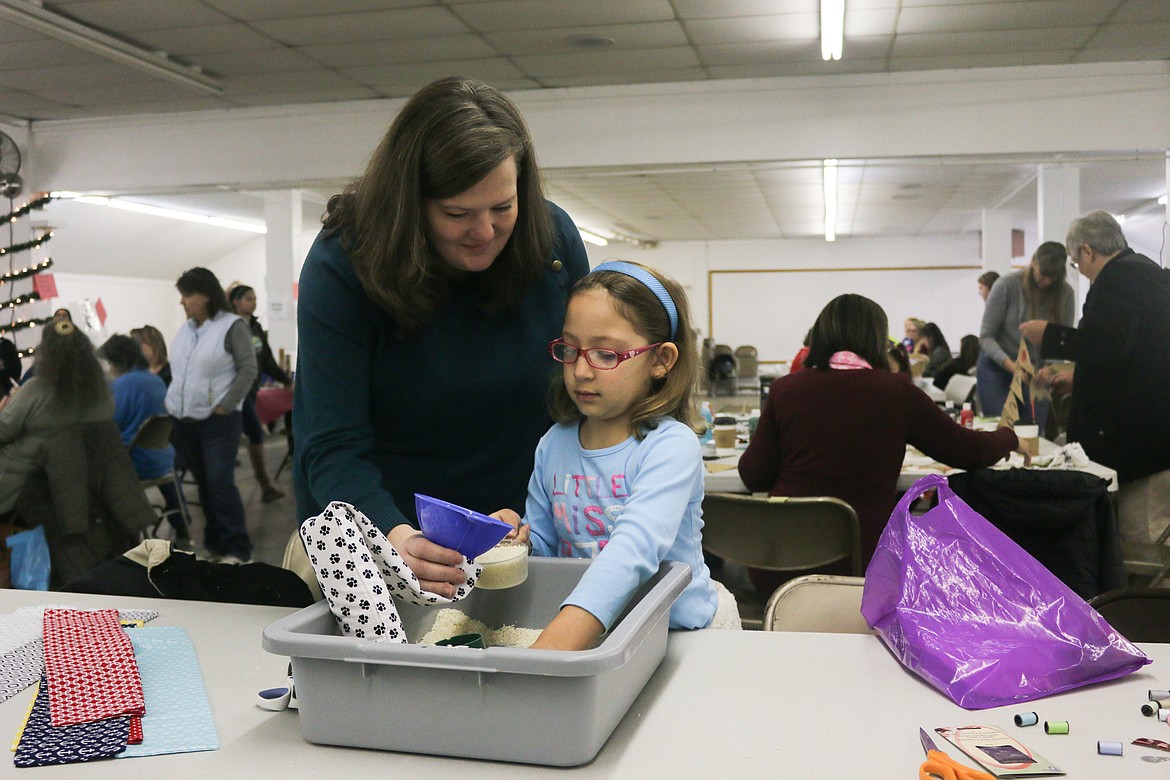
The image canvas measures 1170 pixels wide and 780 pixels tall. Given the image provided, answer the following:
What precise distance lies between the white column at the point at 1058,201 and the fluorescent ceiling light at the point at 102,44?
602 cm

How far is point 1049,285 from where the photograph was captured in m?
5.26

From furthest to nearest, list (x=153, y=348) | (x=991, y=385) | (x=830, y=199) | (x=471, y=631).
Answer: (x=830, y=199), (x=153, y=348), (x=991, y=385), (x=471, y=631)

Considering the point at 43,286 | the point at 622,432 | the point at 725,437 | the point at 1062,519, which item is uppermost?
the point at 43,286

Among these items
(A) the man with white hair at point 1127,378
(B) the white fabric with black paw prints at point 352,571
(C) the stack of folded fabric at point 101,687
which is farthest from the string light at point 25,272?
(B) the white fabric with black paw prints at point 352,571

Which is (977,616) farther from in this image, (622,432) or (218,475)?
(218,475)

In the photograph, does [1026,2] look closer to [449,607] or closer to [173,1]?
[173,1]

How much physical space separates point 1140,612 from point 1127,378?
2.09 m

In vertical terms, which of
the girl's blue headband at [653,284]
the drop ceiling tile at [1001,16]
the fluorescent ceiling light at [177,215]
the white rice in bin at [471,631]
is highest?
the fluorescent ceiling light at [177,215]

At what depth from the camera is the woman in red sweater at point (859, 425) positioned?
2.75 meters

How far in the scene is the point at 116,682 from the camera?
110cm

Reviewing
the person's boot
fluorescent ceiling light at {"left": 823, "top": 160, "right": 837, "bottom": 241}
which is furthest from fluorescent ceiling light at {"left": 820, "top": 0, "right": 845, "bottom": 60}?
the person's boot

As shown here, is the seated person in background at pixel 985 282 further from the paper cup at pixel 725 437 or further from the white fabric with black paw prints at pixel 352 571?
the white fabric with black paw prints at pixel 352 571

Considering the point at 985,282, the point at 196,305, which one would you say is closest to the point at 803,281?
the point at 985,282

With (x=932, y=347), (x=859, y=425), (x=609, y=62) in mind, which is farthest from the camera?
(x=932, y=347)
